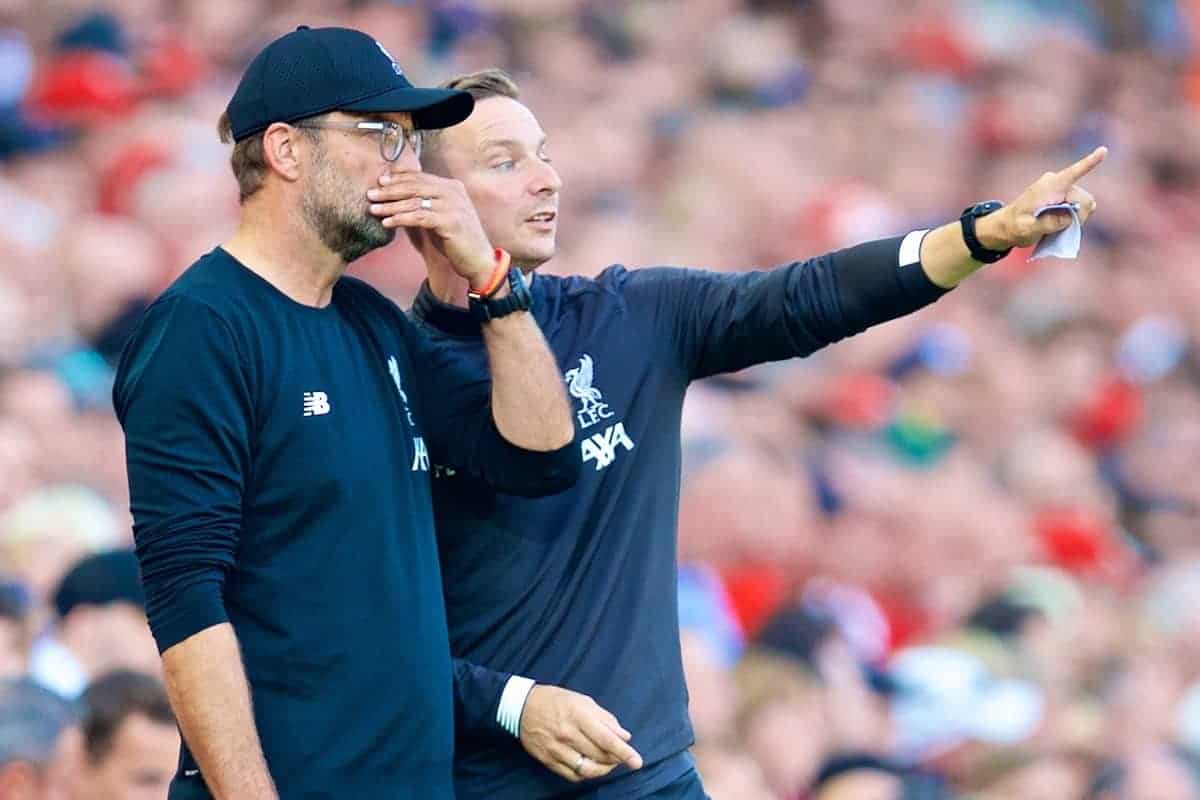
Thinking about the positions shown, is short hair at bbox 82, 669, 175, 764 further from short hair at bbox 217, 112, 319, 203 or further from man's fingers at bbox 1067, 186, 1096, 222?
man's fingers at bbox 1067, 186, 1096, 222

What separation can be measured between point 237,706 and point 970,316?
6.82 meters

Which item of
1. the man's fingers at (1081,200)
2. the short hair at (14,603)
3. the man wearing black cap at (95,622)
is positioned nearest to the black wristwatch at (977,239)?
the man's fingers at (1081,200)

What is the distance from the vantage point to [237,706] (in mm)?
2723

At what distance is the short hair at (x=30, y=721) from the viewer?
4270mm

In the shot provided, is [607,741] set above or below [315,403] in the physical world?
below

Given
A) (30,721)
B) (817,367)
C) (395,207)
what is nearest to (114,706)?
(30,721)

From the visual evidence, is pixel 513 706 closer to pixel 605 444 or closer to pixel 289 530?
pixel 605 444

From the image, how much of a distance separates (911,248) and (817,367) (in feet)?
16.2

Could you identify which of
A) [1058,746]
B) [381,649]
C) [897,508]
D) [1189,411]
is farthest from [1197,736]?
[381,649]

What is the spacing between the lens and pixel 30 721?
4.36 m

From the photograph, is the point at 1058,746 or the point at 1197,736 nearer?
the point at 1058,746

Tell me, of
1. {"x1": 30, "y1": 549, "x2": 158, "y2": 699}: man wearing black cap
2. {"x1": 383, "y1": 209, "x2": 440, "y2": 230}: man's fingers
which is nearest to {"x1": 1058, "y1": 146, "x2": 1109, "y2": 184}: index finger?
{"x1": 383, "y1": 209, "x2": 440, "y2": 230}: man's fingers

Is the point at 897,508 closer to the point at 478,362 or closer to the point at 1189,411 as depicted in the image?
the point at 1189,411

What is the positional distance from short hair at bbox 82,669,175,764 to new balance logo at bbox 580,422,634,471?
133 centimetres
